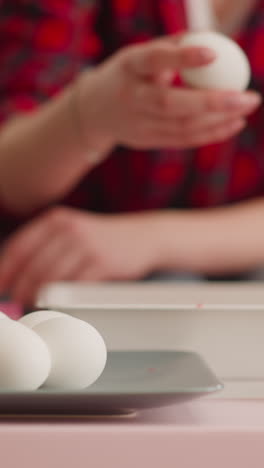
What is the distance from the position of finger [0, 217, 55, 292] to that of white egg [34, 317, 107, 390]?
60 cm

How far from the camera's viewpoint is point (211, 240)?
3.26 ft

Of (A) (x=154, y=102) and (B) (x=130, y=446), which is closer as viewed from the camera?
(B) (x=130, y=446)

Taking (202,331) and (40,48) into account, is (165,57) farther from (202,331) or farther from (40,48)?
(40,48)

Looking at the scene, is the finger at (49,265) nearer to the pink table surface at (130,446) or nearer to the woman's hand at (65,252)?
the woman's hand at (65,252)

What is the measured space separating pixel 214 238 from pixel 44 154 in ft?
0.76

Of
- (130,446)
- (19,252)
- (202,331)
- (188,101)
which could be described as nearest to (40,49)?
(19,252)

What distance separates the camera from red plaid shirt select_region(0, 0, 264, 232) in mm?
1026

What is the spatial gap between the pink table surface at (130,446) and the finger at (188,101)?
423mm

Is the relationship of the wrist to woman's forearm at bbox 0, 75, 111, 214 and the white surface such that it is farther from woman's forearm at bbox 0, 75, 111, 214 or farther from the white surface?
the white surface

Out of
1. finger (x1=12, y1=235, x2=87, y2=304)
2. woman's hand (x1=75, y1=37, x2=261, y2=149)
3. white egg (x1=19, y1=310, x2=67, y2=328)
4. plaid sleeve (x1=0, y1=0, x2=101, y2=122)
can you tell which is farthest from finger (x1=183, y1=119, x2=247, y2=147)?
white egg (x1=19, y1=310, x2=67, y2=328)

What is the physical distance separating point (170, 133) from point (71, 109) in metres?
0.15

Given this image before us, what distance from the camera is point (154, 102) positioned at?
2.32ft

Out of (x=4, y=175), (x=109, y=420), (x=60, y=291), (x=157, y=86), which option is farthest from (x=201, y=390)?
(x=4, y=175)

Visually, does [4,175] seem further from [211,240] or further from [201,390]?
[201,390]
